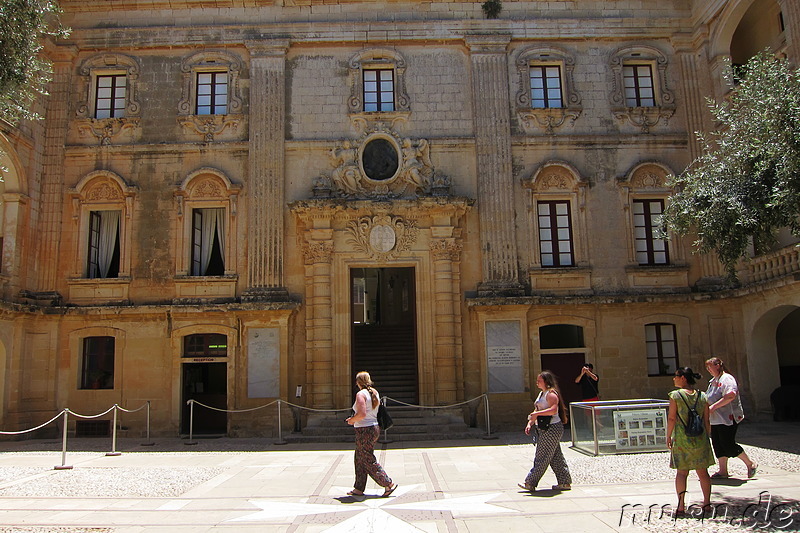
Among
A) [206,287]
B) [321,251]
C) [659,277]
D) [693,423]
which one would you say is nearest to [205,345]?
[206,287]

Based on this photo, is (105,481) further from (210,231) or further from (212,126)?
(212,126)

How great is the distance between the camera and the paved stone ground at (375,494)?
7.98 meters

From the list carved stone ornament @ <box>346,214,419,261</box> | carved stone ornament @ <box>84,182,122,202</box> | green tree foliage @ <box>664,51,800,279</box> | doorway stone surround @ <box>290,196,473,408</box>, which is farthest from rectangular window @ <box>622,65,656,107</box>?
carved stone ornament @ <box>84,182,122,202</box>

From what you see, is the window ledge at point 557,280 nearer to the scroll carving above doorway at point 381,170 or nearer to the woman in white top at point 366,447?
the scroll carving above doorway at point 381,170

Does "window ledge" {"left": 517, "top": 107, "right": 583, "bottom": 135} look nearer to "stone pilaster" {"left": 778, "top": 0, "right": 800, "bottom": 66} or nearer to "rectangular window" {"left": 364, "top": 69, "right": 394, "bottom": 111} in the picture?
"rectangular window" {"left": 364, "top": 69, "right": 394, "bottom": 111}

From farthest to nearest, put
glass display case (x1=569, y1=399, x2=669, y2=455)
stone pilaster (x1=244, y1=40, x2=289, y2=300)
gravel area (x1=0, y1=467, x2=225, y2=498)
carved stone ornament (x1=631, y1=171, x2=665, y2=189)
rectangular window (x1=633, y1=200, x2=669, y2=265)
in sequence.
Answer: carved stone ornament (x1=631, y1=171, x2=665, y2=189)
rectangular window (x1=633, y1=200, x2=669, y2=265)
stone pilaster (x1=244, y1=40, x2=289, y2=300)
glass display case (x1=569, y1=399, x2=669, y2=455)
gravel area (x1=0, y1=467, x2=225, y2=498)

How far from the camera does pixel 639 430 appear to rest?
12.7 metres

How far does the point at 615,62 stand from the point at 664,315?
810cm

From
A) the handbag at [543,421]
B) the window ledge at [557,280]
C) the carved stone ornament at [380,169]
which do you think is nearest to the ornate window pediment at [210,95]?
the carved stone ornament at [380,169]

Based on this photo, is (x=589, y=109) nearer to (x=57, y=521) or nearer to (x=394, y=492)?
(x=394, y=492)

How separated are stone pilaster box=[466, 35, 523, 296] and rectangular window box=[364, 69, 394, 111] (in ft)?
8.53

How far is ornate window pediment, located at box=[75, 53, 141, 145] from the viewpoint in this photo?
1952cm

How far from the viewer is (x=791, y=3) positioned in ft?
52.7

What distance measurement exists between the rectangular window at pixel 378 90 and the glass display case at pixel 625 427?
1138cm
